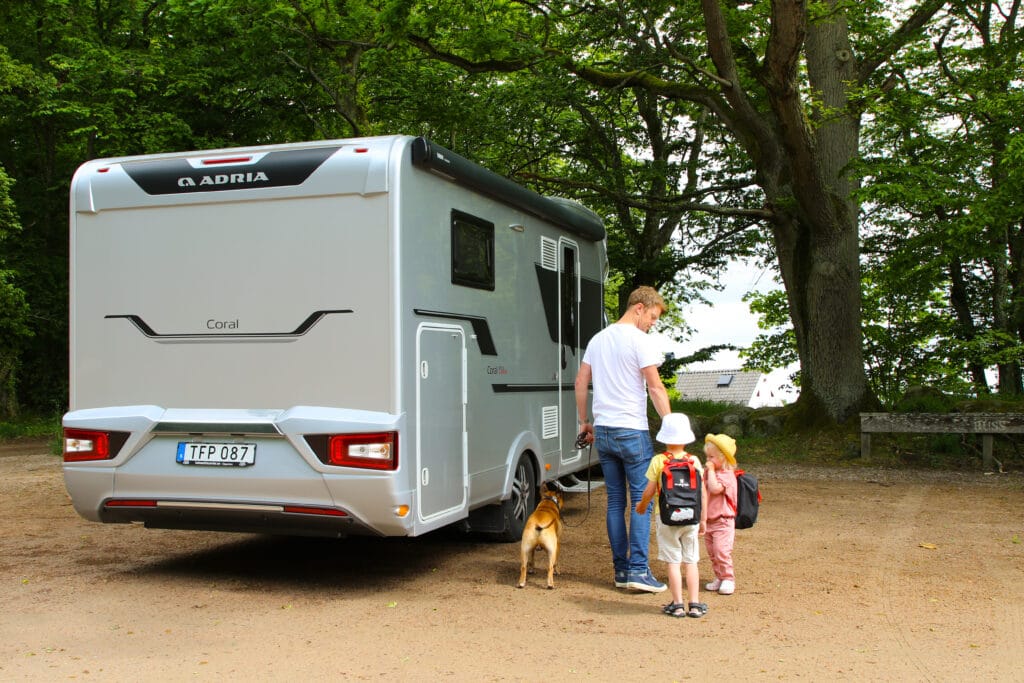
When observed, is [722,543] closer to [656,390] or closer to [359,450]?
[656,390]

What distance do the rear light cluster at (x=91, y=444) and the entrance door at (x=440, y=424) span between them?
1.92m

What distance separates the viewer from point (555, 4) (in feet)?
50.1

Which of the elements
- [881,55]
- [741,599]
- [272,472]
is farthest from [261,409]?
[881,55]

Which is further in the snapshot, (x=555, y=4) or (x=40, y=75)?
(x=40, y=75)

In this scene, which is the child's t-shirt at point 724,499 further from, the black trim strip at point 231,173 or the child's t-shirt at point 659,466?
the black trim strip at point 231,173

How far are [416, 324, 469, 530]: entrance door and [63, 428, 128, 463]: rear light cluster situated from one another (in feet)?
6.31

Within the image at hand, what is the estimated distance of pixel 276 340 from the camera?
6.40m

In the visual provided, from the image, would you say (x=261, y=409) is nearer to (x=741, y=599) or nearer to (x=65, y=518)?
(x=741, y=599)

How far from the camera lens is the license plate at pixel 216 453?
634cm

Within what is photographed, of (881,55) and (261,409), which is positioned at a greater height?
(881,55)

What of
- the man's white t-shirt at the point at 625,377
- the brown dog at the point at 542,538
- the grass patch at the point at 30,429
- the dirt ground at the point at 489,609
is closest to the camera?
the dirt ground at the point at 489,609

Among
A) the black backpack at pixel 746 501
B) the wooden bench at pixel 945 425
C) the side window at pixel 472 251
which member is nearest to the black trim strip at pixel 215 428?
the side window at pixel 472 251

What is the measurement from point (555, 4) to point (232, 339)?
1039cm

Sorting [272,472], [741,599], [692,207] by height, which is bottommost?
[741,599]
